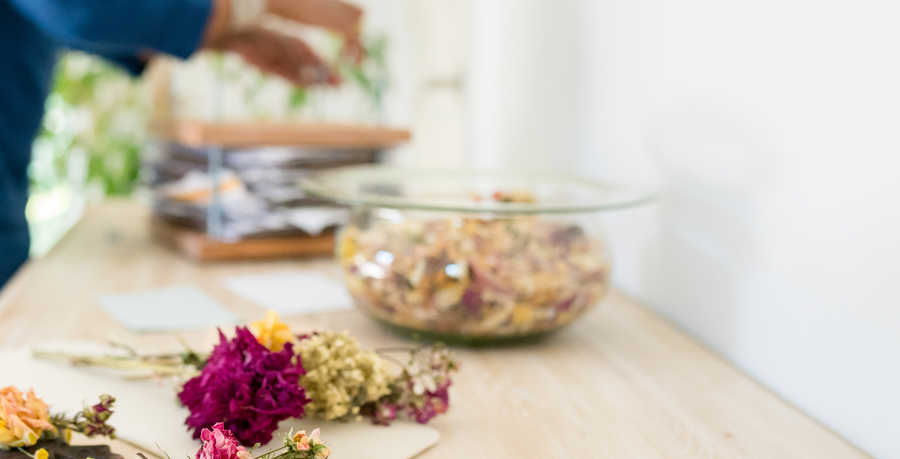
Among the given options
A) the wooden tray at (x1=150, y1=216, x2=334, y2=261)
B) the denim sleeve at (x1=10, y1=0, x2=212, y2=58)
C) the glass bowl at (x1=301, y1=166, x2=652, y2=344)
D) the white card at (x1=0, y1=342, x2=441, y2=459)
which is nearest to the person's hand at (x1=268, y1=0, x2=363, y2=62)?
the denim sleeve at (x1=10, y1=0, x2=212, y2=58)

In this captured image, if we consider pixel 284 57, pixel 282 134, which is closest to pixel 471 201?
pixel 282 134

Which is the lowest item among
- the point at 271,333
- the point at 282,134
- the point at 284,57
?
the point at 271,333

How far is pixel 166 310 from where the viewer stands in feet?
2.89

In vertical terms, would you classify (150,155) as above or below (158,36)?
below

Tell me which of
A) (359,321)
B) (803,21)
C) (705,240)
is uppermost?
(803,21)

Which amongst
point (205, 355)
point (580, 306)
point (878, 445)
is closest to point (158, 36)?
point (205, 355)

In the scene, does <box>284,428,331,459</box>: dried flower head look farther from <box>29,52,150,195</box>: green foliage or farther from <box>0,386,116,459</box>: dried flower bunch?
<box>29,52,150,195</box>: green foliage

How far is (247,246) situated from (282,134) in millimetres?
204

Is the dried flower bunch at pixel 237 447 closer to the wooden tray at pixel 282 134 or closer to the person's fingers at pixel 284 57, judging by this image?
the wooden tray at pixel 282 134

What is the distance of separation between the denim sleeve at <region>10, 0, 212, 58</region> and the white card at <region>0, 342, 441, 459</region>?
526 millimetres

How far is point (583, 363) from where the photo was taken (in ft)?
2.38

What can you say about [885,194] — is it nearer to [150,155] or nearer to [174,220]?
[174,220]

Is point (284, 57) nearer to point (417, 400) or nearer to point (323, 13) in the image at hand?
point (323, 13)

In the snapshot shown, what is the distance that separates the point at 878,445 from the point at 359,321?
554 millimetres
